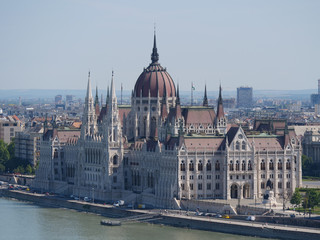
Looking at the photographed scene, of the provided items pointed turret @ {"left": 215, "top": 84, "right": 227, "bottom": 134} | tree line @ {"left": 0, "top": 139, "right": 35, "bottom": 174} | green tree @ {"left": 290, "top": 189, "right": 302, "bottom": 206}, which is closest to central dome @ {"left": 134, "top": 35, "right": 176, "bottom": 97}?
pointed turret @ {"left": 215, "top": 84, "right": 227, "bottom": 134}

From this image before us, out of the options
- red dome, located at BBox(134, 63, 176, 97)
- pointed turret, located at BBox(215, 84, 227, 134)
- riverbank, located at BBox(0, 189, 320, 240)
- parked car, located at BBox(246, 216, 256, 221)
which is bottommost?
riverbank, located at BBox(0, 189, 320, 240)

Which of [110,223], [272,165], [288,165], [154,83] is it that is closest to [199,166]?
[272,165]

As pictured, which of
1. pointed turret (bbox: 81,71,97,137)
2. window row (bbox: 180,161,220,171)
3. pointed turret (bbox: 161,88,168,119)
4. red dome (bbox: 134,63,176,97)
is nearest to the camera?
window row (bbox: 180,161,220,171)

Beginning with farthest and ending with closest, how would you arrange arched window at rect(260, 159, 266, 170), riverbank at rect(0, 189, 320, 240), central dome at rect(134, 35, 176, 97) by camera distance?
central dome at rect(134, 35, 176, 97)
arched window at rect(260, 159, 266, 170)
riverbank at rect(0, 189, 320, 240)

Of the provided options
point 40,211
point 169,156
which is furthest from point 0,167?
point 169,156

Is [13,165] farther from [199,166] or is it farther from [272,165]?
[272,165]

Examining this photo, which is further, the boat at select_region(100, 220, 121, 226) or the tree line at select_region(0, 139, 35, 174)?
the tree line at select_region(0, 139, 35, 174)

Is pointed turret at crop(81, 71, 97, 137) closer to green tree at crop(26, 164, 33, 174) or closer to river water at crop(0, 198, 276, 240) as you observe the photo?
river water at crop(0, 198, 276, 240)
